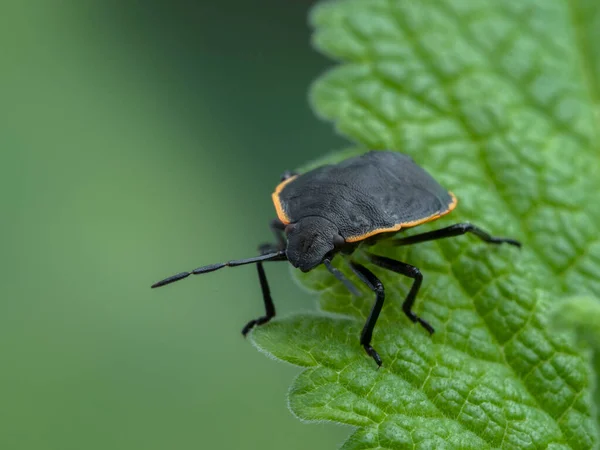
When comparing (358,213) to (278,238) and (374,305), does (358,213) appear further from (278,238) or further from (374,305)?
(278,238)

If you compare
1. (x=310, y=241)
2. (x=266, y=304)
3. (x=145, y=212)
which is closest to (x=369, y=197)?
(x=310, y=241)

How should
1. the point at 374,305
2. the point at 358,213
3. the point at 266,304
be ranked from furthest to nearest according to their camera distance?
the point at 266,304 < the point at 358,213 < the point at 374,305

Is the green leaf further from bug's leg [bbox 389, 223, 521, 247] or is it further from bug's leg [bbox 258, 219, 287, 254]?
bug's leg [bbox 258, 219, 287, 254]

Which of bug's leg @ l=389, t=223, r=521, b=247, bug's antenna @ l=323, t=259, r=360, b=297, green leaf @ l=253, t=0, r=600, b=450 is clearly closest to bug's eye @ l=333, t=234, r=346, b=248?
bug's antenna @ l=323, t=259, r=360, b=297

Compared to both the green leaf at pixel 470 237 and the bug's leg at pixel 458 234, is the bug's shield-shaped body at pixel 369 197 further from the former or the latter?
the green leaf at pixel 470 237

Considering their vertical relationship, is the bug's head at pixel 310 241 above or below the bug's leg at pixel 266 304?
above

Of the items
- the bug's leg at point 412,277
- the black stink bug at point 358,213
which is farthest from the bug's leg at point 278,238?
the bug's leg at point 412,277
